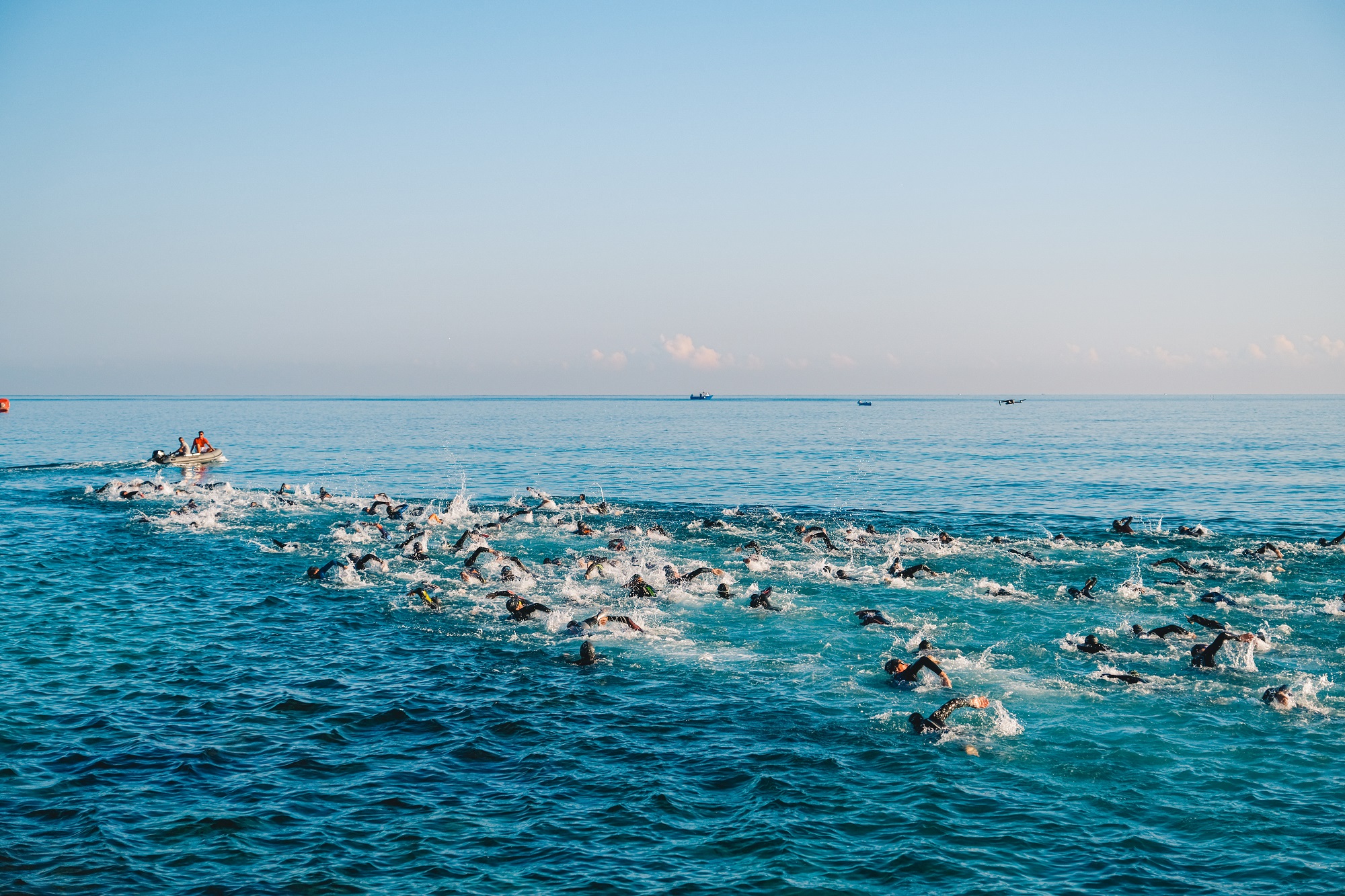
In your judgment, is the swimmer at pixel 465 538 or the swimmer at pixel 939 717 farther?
the swimmer at pixel 465 538

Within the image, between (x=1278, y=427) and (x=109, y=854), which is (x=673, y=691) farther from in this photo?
(x=1278, y=427)

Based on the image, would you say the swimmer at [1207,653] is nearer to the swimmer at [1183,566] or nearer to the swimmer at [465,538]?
the swimmer at [1183,566]

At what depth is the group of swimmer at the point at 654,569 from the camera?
58.0 ft

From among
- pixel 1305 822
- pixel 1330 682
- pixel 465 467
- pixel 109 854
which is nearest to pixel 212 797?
pixel 109 854

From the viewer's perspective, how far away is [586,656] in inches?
745

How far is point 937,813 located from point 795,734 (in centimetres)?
332

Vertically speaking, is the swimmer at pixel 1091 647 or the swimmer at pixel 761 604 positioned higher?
the swimmer at pixel 1091 647

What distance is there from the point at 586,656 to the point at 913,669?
7269 mm

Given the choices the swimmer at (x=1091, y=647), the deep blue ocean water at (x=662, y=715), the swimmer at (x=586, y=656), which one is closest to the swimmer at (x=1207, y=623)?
the deep blue ocean water at (x=662, y=715)

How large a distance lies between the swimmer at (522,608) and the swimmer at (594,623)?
1.10m

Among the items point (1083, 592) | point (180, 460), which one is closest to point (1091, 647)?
point (1083, 592)

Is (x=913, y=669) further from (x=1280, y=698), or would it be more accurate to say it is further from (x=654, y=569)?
(x=654, y=569)

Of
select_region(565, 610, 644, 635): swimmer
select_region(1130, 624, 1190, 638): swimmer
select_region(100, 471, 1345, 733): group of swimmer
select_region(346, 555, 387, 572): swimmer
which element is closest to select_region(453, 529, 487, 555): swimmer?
select_region(100, 471, 1345, 733): group of swimmer

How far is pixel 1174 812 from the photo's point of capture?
11.9 meters
